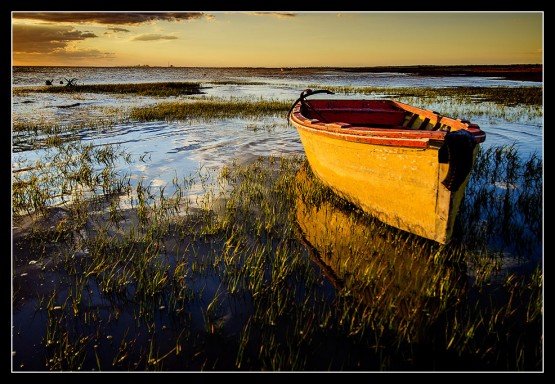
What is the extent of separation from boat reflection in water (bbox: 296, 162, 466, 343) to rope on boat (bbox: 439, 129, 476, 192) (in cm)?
106

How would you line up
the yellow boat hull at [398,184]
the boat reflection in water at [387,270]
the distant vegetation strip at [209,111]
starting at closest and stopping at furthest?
the boat reflection in water at [387,270]
the yellow boat hull at [398,184]
the distant vegetation strip at [209,111]

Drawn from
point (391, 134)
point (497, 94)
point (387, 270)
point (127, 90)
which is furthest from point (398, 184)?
point (127, 90)

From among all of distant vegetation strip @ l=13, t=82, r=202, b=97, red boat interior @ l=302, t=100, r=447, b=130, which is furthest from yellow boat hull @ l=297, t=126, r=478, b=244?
distant vegetation strip @ l=13, t=82, r=202, b=97

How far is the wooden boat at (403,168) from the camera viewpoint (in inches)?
182

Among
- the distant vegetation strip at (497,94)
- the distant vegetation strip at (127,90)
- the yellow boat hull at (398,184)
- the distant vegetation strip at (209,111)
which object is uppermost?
the distant vegetation strip at (127,90)

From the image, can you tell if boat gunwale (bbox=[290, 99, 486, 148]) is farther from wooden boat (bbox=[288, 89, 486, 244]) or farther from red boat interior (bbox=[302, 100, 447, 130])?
red boat interior (bbox=[302, 100, 447, 130])

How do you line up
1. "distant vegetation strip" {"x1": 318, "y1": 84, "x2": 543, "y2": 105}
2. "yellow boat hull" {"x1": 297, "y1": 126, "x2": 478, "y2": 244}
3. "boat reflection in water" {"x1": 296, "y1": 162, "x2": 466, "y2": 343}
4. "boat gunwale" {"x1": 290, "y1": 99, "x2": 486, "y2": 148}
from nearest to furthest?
"boat reflection in water" {"x1": 296, "y1": 162, "x2": 466, "y2": 343}, "boat gunwale" {"x1": 290, "y1": 99, "x2": 486, "y2": 148}, "yellow boat hull" {"x1": 297, "y1": 126, "x2": 478, "y2": 244}, "distant vegetation strip" {"x1": 318, "y1": 84, "x2": 543, "y2": 105}

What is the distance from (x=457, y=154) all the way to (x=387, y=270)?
5.39ft

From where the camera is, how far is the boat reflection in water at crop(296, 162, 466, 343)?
385cm

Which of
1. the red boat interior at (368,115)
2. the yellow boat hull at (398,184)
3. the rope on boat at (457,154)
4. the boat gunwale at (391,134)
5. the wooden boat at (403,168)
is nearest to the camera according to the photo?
the rope on boat at (457,154)

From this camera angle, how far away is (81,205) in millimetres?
6922

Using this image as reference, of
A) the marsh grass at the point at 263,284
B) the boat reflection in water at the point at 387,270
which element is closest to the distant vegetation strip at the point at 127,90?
the marsh grass at the point at 263,284

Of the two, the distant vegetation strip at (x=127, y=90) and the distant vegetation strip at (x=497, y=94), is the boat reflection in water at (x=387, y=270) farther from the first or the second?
the distant vegetation strip at (x=127, y=90)

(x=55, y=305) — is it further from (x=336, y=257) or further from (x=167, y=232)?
(x=336, y=257)
